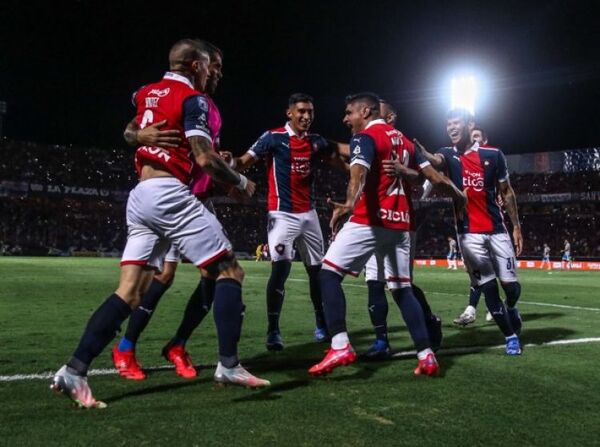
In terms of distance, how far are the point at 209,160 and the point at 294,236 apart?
2770mm

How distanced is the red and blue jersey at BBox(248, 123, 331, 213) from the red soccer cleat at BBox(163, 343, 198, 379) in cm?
216

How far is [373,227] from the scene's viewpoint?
15.6 feet

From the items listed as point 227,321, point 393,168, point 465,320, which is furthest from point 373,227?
point 465,320

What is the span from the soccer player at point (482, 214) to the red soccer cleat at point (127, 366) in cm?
327

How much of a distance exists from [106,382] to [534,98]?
50.9 m

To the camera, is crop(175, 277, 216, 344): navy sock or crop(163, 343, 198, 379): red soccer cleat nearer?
crop(163, 343, 198, 379): red soccer cleat

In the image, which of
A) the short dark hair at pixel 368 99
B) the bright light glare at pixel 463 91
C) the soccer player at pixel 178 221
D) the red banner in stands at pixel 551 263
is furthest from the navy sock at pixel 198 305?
the bright light glare at pixel 463 91

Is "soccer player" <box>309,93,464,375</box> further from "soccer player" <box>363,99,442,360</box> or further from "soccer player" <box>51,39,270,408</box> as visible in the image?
"soccer player" <box>51,39,270,408</box>

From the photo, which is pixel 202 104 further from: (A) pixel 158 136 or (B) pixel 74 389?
(B) pixel 74 389

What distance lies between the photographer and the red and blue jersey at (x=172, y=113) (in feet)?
12.4

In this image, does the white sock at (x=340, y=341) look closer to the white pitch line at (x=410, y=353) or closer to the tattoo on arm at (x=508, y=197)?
the white pitch line at (x=410, y=353)

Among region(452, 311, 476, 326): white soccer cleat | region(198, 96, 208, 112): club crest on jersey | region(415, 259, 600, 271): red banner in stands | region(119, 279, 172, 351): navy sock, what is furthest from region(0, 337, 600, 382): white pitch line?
region(415, 259, 600, 271): red banner in stands

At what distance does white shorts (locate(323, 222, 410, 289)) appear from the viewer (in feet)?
15.5

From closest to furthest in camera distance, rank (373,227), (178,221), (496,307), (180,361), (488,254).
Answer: (178,221) → (180,361) → (373,227) → (496,307) → (488,254)
